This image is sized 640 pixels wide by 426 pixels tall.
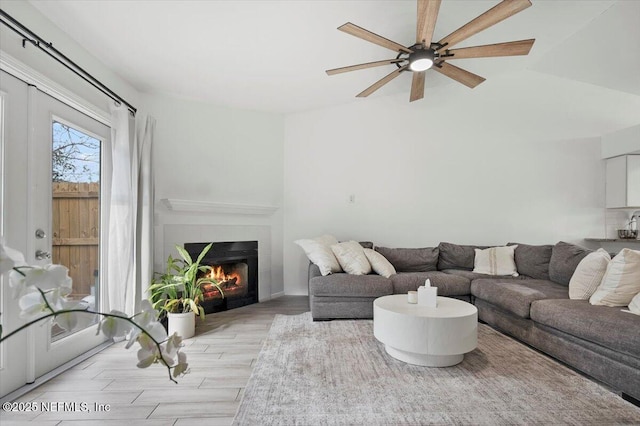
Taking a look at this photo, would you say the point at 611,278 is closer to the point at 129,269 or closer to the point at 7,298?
the point at 129,269

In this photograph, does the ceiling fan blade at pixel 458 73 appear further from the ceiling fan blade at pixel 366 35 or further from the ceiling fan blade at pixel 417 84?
the ceiling fan blade at pixel 366 35

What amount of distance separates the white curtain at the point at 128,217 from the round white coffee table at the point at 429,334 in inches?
87.1

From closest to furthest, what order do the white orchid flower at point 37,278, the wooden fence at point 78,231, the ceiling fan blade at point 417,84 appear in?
the white orchid flower at point 37,278, the wooden fence at point 78,231, the ceiling fan blade at point 417,84

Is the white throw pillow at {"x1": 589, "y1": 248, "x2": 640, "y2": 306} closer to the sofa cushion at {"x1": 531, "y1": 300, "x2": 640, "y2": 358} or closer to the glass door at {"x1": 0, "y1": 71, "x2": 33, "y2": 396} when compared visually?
the sofa cushion at {"x1": 531, "y1": 300, "x2": 640, "y2": 358}

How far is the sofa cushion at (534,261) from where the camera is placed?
3764mm

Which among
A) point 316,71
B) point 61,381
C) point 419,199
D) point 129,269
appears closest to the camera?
point 61,381

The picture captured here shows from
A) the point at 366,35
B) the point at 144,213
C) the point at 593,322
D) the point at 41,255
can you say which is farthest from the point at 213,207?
the point at 593,322

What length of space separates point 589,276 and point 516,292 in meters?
0.58

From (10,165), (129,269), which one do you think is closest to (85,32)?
(10,165)

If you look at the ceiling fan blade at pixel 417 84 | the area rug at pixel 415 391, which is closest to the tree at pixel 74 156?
the area rug at pixel 415 391

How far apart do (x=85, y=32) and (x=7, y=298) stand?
207 cm

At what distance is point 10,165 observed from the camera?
2.08 metres

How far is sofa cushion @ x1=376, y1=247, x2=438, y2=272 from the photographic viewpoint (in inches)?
166

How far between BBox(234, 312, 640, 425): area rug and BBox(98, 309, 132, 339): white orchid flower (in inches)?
57.5
